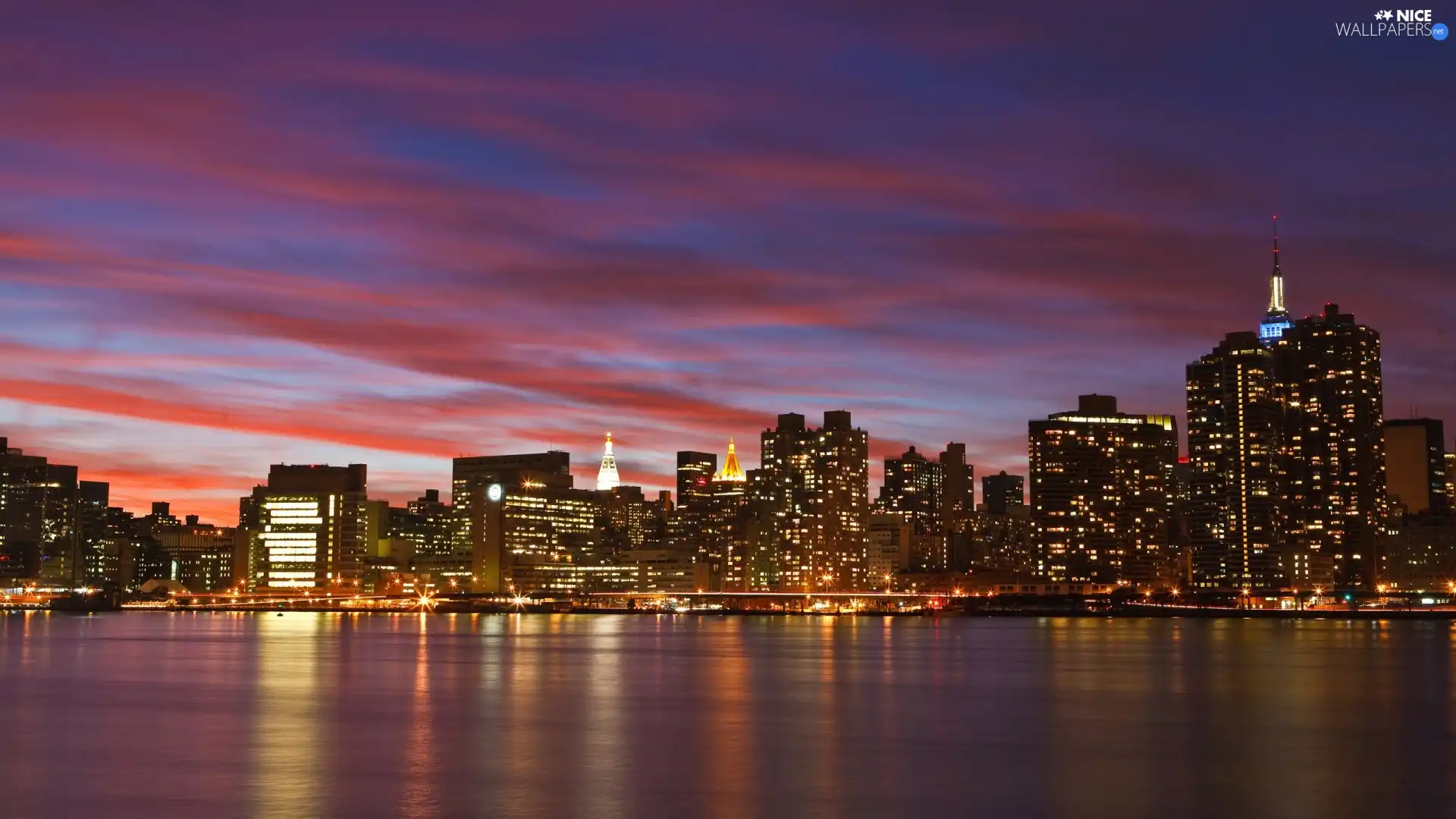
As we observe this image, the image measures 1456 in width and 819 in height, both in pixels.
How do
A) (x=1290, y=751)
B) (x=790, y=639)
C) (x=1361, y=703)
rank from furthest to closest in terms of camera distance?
(x=790, y=639) < (x=1361, y=703) < (x=1290, y=751)

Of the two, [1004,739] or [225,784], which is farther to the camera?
[1004,739]

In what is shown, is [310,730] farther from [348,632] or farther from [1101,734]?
[348,632]

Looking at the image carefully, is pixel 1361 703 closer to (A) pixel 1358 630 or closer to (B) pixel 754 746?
(B) pixel 754 746

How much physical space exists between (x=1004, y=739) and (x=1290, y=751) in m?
9.02

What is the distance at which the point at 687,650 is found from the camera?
129 metres

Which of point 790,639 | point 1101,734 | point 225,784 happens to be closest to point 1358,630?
point 790,639

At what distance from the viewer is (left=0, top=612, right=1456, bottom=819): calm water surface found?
39656 mm

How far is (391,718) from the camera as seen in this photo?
61.7 m

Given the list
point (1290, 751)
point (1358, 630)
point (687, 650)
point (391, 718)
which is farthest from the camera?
point (1358, 630)

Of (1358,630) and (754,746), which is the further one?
(1358,630)

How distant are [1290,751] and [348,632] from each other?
146805mm

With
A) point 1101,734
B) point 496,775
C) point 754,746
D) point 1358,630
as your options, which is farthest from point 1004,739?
point 1358,630

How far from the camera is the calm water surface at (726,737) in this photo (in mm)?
39656

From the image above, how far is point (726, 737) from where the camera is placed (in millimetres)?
54625
